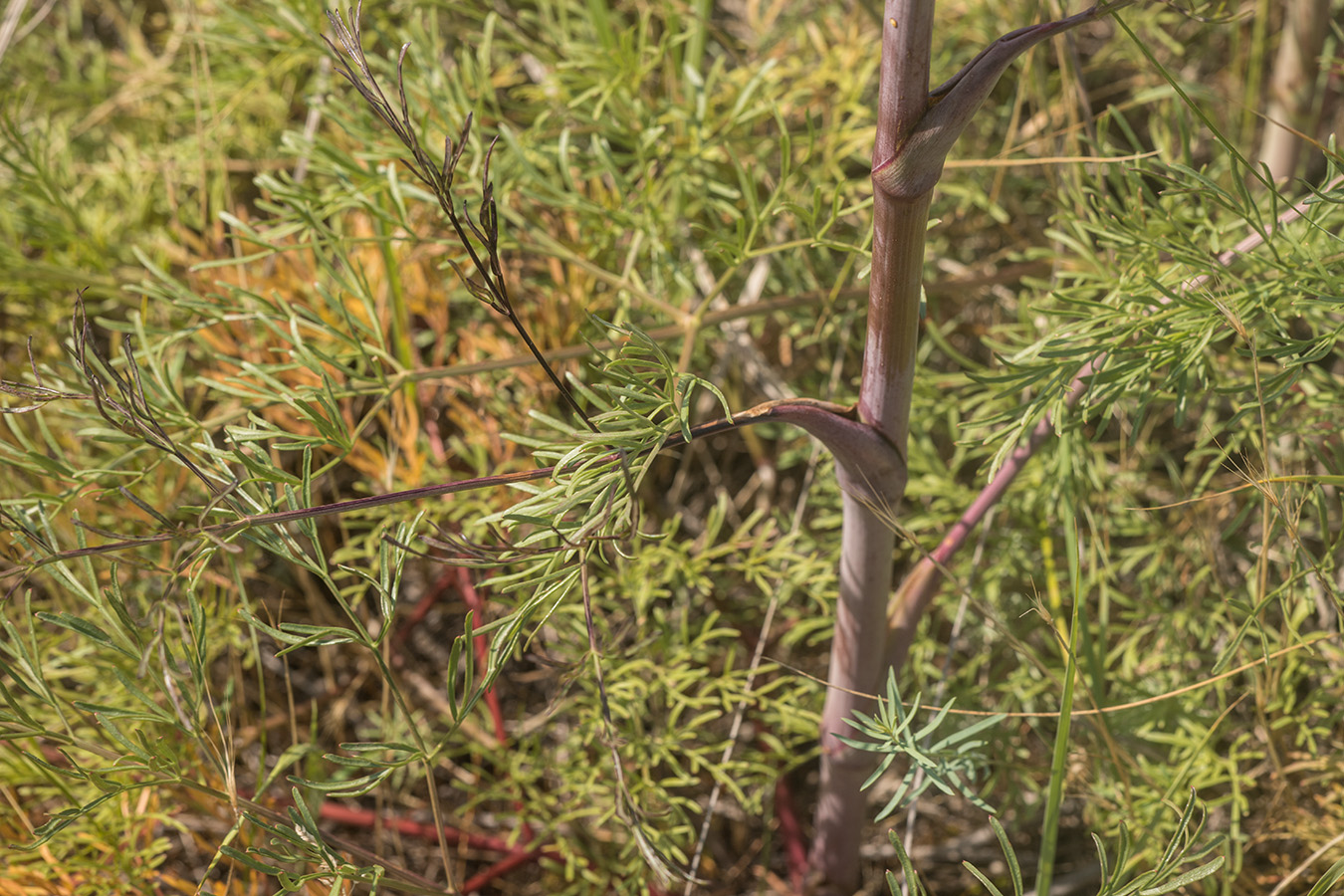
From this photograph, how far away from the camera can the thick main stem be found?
47 cm

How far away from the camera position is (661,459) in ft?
4.10

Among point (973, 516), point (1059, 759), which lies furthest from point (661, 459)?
point (1059, 759)

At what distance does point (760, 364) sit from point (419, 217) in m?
0.43

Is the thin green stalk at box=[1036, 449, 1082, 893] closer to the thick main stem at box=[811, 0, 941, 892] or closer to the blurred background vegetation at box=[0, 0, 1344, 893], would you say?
the blurred background vegetation at box=[0, 0, 1344, 893]

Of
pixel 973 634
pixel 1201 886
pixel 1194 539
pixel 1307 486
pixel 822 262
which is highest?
pixel 822 262

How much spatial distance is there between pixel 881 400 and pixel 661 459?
2.23ft

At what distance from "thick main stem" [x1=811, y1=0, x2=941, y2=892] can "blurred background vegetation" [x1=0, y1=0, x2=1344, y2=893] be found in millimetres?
74

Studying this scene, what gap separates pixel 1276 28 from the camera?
1300 millimetres

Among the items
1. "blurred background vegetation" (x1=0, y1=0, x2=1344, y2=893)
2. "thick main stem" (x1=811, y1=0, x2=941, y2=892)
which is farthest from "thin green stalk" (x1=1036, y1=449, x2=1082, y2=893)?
"thick main stem" (x1=811, y1=0, x2=941, y2=892)

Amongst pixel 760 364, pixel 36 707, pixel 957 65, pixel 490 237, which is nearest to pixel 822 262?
pixel 760 364

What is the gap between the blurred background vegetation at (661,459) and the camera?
682mm

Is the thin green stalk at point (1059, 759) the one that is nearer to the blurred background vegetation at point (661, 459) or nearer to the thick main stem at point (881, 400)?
the blurred background vegetation at point (661, 459)

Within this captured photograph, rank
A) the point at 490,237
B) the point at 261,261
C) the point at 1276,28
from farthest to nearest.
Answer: the point at 1276,28 < the point at 261,261 < the point at 490,237

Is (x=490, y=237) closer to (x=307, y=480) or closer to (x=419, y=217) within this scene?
(x=307, y=480)
